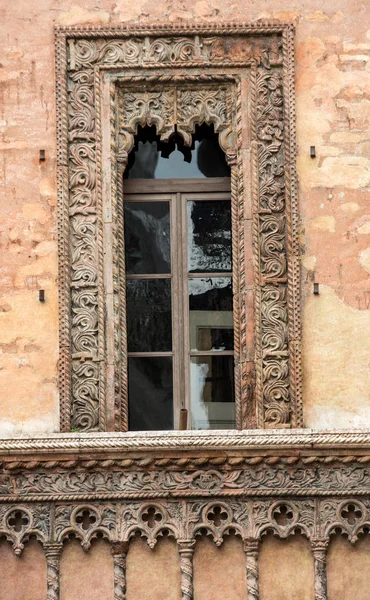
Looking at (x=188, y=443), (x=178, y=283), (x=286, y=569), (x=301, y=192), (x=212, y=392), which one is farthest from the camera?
(x=178, y=283)

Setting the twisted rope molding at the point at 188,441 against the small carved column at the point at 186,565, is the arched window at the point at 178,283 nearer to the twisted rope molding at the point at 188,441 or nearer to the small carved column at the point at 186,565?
the twisted rope molding at the point at 188,441

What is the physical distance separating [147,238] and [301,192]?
1.13 m

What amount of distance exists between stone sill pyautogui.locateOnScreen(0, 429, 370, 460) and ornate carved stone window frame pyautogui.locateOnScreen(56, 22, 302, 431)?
350mm

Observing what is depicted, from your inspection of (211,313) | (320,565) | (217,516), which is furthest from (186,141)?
(320,565)

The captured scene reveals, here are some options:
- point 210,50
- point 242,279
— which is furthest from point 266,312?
point 210,50

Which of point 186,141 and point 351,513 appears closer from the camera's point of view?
point 351,513

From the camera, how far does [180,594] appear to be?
1092 centimetres

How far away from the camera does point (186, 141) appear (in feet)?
38.1

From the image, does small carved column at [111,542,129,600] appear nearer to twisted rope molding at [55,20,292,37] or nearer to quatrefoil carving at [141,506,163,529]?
quatrefoil carving at [141,506,163,529]

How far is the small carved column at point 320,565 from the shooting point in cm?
1089

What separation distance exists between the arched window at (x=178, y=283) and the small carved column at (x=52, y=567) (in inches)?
42.1

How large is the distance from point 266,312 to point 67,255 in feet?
4.57

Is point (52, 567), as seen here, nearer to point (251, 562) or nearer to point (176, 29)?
point (251, 562)

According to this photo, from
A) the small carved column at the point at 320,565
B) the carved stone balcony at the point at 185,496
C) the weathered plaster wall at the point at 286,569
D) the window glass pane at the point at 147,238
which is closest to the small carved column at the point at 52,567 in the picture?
the carved stone balcony at the point at 185,496
